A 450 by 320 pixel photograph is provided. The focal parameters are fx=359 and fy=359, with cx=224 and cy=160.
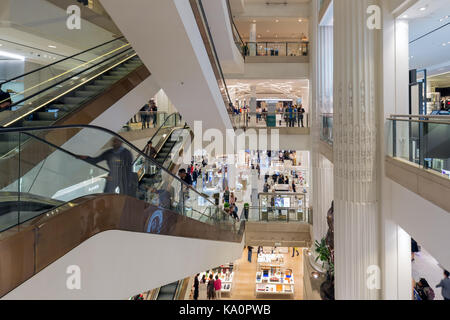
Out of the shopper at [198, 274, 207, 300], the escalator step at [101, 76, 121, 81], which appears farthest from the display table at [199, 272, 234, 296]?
the escalator step at [101, 76, 121, 81]

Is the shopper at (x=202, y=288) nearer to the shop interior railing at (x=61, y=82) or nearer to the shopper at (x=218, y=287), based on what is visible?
the shopper at (x=218, y=287)

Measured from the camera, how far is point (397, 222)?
552 centimetres

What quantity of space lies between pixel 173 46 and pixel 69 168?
3139 mm

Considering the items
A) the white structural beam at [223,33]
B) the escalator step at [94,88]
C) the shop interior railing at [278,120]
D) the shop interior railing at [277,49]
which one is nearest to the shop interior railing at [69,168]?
the escalator step at [94,88]

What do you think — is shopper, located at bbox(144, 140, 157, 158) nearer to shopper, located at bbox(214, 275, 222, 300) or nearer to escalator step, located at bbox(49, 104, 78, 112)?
escalator step, located at bbox(49, 104, 78, 112)

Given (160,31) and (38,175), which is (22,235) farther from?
(160,31)

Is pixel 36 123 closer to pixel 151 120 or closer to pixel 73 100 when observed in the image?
pixel 73 100

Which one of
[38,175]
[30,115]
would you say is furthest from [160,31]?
[38,175]

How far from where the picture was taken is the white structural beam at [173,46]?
15.7 feet

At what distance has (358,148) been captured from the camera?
599 cm

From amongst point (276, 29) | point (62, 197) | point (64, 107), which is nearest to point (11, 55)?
point (64, 107)

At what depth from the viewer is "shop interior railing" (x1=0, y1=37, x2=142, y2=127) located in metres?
5.44
